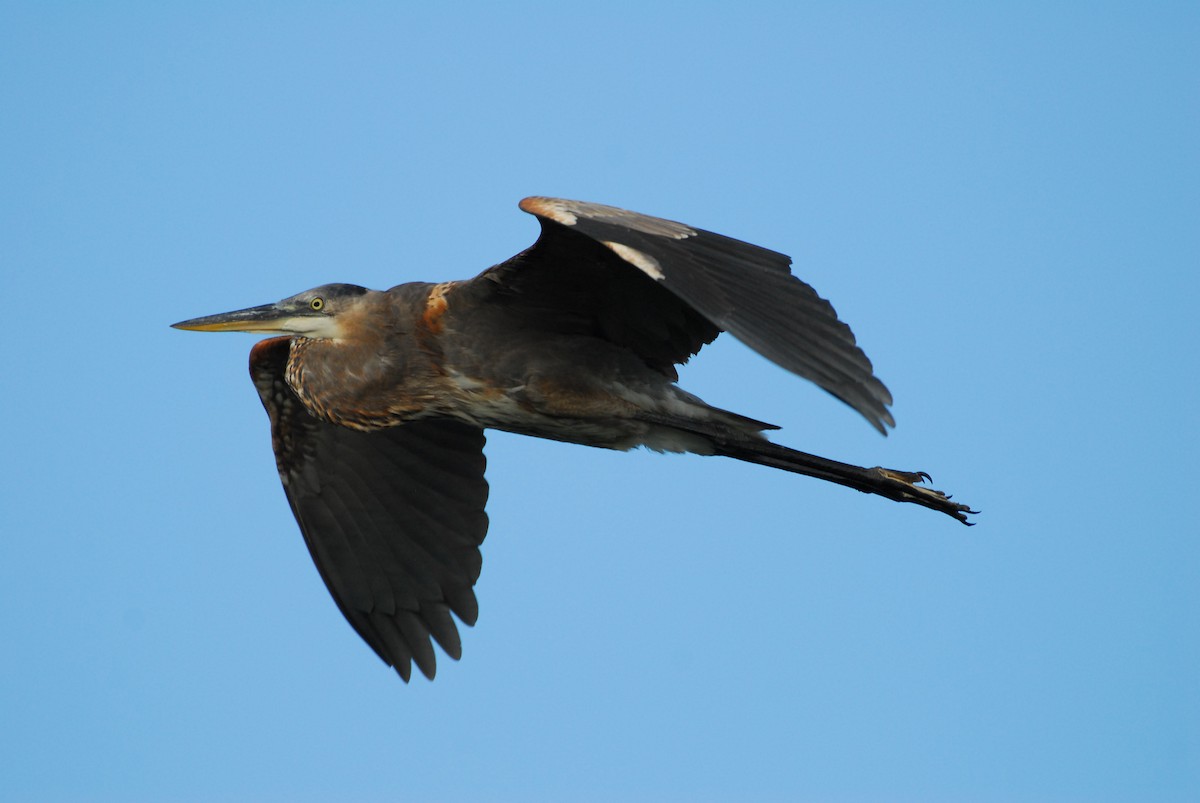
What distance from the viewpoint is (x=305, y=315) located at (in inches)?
281

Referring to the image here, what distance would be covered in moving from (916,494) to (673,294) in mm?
1811

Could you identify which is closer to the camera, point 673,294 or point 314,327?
point 673,294

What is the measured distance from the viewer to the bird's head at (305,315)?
7.07 meters

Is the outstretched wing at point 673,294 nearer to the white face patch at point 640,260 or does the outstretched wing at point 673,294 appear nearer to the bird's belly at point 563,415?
the white face patch at point 640,260

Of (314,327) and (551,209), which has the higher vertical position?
(551,209)

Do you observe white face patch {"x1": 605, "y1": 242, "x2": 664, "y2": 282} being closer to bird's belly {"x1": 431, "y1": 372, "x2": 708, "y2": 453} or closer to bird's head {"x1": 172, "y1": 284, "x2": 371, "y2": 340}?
bird's belly {"x1": 431, "y1": 372, "x2": 708, "y2": 453}

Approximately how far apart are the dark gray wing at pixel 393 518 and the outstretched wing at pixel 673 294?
1.56m

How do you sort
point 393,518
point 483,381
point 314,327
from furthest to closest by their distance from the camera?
point 393,518 → point 314,327 → point 483,381

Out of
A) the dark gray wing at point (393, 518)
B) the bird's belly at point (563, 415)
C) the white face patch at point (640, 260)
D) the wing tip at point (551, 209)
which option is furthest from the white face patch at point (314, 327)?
the white face patch at point (640, 260)

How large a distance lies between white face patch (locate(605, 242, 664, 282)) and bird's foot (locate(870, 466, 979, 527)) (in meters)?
2.25

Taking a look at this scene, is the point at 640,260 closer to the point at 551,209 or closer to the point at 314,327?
the point at 551,209

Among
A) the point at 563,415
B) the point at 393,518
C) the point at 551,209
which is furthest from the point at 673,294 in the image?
the point at 393,518

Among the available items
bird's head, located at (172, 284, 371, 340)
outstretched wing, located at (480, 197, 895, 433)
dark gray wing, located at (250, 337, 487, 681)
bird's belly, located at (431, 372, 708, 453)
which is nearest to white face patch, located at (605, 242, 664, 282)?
outstretched wing, located at (480, 197, 895, 433)

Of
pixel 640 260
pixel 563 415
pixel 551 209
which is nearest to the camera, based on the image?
pixel 640 260
